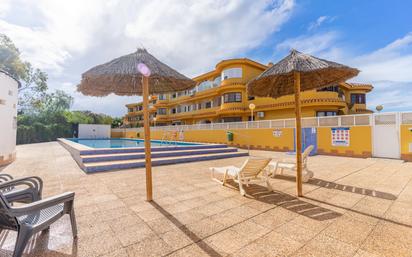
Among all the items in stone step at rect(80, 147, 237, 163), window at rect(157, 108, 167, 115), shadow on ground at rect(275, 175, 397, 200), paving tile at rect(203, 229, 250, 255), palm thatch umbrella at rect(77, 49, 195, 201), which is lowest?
shadow on ground at rect(275, 175, 397, 200)

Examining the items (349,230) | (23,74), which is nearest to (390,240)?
(349,230)

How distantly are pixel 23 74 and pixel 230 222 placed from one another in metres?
35.7

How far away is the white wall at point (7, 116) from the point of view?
26.1ft

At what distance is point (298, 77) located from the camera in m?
4.40

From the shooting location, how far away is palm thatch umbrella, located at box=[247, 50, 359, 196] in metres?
4.10

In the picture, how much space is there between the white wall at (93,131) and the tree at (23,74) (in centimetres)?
789

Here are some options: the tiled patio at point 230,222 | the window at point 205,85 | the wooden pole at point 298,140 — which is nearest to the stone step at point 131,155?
the tiled patio at point 230,222

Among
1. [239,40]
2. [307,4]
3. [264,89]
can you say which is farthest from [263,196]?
[239,40]

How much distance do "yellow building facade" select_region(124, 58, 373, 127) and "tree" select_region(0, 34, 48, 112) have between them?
62.2 ft

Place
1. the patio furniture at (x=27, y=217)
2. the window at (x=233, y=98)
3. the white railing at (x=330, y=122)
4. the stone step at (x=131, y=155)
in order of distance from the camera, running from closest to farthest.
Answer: the patio furniture at (x=27, y=217) < the stone step at (x=131, y=155) < the white railing at (x=330, y=122) < the window at (x=233, y=98)

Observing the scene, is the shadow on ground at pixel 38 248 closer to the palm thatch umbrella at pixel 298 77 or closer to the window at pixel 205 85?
the palm thatch umbrella at pixel 298 77

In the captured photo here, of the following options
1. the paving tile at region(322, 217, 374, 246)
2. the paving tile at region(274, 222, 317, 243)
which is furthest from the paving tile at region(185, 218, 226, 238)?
the paving tile at region(322, 217, 374, 246)

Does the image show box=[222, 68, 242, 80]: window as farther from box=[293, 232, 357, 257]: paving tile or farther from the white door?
box=[293, 232, 357, 257]: paving tile

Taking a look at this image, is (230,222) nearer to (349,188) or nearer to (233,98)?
(349,188)
